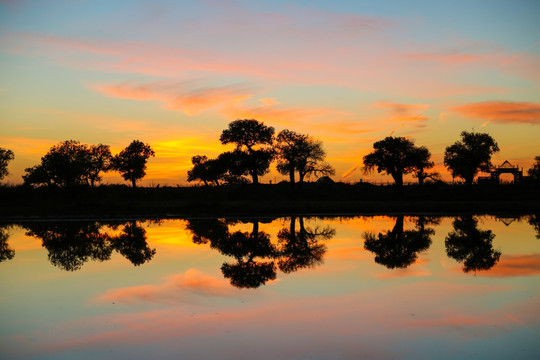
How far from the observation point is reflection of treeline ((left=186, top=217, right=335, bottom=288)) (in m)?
21.2

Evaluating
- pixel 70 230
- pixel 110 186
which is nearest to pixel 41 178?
pixel 110 186

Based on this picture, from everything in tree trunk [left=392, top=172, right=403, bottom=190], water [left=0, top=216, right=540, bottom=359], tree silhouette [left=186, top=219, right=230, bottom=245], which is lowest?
water [left=0, top=216, right=540, bottom=359]

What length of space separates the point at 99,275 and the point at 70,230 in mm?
21154

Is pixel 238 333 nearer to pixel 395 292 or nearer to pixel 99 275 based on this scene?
pixel 395 292

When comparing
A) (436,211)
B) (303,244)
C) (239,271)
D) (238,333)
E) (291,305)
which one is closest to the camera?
(238,333)

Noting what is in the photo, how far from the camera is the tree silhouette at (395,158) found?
96000 mm

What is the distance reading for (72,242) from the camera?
33000 millimetres

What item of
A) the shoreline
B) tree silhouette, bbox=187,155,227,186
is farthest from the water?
tree silhouette, bbox=187,155,227,186

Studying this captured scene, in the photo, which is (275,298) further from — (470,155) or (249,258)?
(470,155)

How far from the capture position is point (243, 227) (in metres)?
42.7

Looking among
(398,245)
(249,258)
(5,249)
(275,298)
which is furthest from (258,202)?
(275,298)

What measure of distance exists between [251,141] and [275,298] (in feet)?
247

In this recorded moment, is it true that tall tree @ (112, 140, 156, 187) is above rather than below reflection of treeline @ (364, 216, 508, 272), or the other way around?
above

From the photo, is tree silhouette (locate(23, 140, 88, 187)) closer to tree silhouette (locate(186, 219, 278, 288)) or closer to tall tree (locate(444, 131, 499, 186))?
tree silhouette (locate(186, 219, 278, 288))
